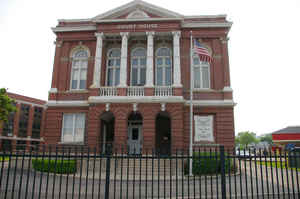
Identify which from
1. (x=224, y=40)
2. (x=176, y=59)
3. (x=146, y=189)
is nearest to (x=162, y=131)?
(x=176, y=59)

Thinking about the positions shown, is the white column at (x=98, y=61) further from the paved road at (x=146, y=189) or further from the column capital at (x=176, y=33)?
the paved road at (x=146, y=189)

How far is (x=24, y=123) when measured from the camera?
61531 millimetres

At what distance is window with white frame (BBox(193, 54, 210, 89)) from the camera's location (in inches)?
813

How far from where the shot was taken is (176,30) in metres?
20.2

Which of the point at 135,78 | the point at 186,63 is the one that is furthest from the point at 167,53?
the point at 135,78

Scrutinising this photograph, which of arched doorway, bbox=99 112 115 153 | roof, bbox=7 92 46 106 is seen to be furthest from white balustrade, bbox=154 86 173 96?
roof, bbox=7 92 46 106

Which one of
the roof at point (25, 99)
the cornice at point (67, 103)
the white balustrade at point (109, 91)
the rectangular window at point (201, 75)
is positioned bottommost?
the cornice at point (67, 103)

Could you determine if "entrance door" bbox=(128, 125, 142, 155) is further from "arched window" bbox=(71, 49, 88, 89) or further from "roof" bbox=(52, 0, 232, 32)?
"roof" bbox=(52, 0, 232, 32)

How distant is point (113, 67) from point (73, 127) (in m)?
6.22

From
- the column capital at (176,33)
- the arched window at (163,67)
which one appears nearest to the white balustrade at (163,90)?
the arched window at (163,67)

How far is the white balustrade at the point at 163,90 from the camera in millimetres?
19094

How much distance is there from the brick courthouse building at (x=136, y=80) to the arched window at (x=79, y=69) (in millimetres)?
88

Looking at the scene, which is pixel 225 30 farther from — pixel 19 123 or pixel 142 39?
pixel 19 123

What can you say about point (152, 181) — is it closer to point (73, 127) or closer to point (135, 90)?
point (135, 90)
